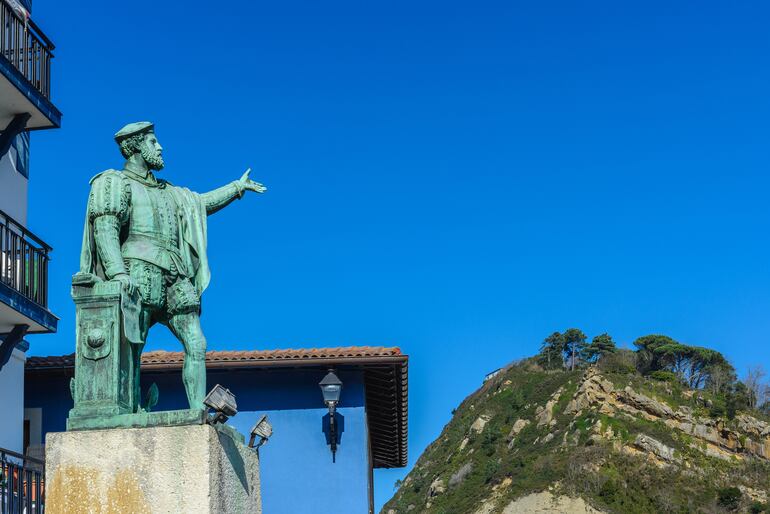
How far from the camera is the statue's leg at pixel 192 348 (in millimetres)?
7137

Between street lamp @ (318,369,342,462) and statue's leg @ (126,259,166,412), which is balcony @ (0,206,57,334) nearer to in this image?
street lamp @ (318,369,342,462)

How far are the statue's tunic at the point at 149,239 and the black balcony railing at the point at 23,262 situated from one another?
7.21m

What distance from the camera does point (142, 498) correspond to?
258 inches

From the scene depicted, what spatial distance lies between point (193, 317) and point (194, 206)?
740 mm

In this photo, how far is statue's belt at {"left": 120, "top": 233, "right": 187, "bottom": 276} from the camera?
7.11 meters

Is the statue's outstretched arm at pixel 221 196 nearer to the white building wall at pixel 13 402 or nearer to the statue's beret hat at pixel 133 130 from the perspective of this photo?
the statue's beret hat at pixel 133 130

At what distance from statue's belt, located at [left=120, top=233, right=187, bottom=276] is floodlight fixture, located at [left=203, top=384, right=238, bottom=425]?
2.89 ft

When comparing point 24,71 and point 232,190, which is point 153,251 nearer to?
point 232,190

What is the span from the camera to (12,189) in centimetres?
1617

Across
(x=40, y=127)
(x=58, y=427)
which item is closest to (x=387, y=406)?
(x=58, y=427)

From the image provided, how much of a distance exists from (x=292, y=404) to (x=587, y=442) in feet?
334

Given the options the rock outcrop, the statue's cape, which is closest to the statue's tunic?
the statue's cape

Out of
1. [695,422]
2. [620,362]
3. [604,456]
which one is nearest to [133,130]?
[604,456]

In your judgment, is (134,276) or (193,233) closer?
(134,276)
